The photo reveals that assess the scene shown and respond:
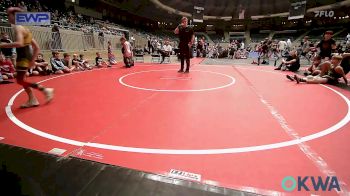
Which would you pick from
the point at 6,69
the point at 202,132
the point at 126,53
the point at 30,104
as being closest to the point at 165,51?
the point at 126,53

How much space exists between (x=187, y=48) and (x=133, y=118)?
560 centimetres

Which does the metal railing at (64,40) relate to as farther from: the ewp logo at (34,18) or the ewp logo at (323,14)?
the ewp logo at (323,14)

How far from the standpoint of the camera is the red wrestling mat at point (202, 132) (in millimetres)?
2096

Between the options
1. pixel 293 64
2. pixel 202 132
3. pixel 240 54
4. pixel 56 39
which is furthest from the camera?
pixel 240 54

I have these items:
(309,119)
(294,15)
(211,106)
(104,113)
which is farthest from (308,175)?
(294,15)

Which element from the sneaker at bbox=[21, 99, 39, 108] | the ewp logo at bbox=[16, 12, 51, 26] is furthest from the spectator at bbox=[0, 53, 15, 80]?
the ewp logo at bbox=[16, 12, 51, 26]

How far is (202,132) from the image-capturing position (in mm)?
2896

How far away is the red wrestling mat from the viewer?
Result: 2.10 m

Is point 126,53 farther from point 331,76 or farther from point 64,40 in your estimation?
point 331,76
